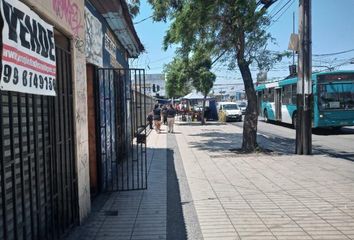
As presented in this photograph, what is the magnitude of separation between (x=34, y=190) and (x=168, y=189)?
15.6 ft

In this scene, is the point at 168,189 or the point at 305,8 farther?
the point at 305,8

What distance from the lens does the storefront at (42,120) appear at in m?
3.68

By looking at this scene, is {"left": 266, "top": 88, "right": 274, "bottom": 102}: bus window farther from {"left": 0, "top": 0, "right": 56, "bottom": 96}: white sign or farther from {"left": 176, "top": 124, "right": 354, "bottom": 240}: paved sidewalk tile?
{"left": 0, "top": 0, "right": 56, "bottom": 96}: white sign

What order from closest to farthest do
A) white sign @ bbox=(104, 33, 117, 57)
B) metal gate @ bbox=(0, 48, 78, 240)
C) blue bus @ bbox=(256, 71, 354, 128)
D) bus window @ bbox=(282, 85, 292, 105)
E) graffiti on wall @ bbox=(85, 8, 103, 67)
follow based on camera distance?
1. metal gate @ bbox=(0, 48, 78, 240)
2. graffiti on wall @ bbox=(85, 8, 103, 67)
3. white sign @ bbox=(104, 33, 117, 57)
4. blue bus @ bbox=(256, 71, 354, 128)
5. bus window @ bbox=(282, 85, 292, 105)

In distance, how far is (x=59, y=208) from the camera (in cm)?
544

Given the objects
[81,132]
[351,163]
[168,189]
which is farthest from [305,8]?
[81,132]

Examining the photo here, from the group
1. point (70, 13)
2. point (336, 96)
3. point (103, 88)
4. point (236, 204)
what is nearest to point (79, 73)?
point (70, 13)

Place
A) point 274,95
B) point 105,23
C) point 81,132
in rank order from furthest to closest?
point 274,95, point 105,23, point 81,132

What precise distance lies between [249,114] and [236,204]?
756 centimetres

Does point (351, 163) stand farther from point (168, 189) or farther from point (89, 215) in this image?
point (89, 215)

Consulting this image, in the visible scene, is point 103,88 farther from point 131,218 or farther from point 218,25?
point 218,25

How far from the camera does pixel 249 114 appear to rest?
1487 cm

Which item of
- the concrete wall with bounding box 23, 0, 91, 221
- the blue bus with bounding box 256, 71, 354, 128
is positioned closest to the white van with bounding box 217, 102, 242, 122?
the blue bus with bounding box 256, 71, 354, 128

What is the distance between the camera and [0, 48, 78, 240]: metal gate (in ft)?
12.6
